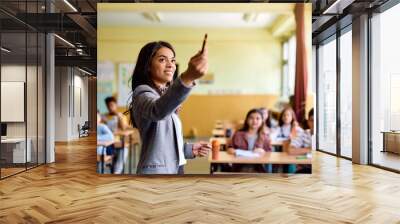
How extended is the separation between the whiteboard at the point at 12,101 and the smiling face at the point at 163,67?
2286mm

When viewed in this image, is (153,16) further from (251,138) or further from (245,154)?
(245,154)

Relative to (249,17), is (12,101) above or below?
below

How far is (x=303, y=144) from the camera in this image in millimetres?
5328

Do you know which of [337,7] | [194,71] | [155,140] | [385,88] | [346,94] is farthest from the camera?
[346,94]

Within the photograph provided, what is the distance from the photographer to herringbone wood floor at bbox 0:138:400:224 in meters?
3.55

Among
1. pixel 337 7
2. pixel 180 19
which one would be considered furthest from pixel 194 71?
pixel 337 7

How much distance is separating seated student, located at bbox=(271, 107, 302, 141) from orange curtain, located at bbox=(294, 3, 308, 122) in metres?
0.08

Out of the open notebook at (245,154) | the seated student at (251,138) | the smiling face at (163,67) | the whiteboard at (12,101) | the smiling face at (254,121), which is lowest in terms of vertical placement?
the open notebook at (245,154)

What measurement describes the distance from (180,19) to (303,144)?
7.39ft

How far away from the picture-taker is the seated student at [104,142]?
5.21m

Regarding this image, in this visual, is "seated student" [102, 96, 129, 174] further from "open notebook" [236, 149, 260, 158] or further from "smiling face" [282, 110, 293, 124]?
"smiling face" [282, 110, 293, 124]

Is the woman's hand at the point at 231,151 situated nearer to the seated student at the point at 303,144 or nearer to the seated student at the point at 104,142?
the seated student at the point at 303,144

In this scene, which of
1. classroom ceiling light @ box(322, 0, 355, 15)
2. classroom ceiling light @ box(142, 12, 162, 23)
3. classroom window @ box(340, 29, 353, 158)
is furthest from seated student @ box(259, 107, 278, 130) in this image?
classroom window @ box(340, 29, 353, 158)

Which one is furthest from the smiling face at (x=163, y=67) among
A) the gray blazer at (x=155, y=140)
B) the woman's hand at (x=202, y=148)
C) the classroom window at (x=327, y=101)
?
the classroom window at (x=327, y=101)
